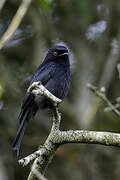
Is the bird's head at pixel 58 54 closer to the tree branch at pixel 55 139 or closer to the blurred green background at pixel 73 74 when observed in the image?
the blurred green background at pixel 73 74

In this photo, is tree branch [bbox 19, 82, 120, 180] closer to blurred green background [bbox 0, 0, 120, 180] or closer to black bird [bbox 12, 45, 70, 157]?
black bird [bbox 12, 45, 70, 157]

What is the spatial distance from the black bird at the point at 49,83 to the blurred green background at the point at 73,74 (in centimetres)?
185

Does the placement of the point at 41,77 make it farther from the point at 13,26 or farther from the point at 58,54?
the point at 13,26

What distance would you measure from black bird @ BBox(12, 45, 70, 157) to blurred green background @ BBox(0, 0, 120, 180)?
1.85 meters

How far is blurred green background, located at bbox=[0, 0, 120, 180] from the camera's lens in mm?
7414

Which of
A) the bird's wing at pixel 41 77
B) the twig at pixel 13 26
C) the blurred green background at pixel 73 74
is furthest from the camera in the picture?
the blurred green background at pixel 73 74

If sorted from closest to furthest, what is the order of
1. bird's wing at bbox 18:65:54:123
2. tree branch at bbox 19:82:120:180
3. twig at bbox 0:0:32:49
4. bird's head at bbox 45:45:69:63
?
1. tree branch at bbox 19:82:120:180
2. twig at bbox 0:0:32:49
3. bird's wing at bbox 18:65:54:123
4. bird's head at bbox 45:45:69:63

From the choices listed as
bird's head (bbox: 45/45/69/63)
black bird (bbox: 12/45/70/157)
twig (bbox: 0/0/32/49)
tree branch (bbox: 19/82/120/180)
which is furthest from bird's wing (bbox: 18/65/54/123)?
tree branch (bbox: 19/82/120/180)

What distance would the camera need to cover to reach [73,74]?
326 inches

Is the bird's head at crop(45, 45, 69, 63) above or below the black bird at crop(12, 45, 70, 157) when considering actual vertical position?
above

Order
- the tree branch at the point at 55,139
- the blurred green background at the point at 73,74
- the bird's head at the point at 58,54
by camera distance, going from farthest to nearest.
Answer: the blurred green background at the point at 73,74, the bird's head at the point at 58,54, the tree branch at the point at 55,139

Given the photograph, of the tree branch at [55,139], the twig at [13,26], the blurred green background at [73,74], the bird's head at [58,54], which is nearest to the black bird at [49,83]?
the bird's head at [58,54]

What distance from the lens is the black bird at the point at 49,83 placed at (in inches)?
197

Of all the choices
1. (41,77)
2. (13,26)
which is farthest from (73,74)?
(13,26)
